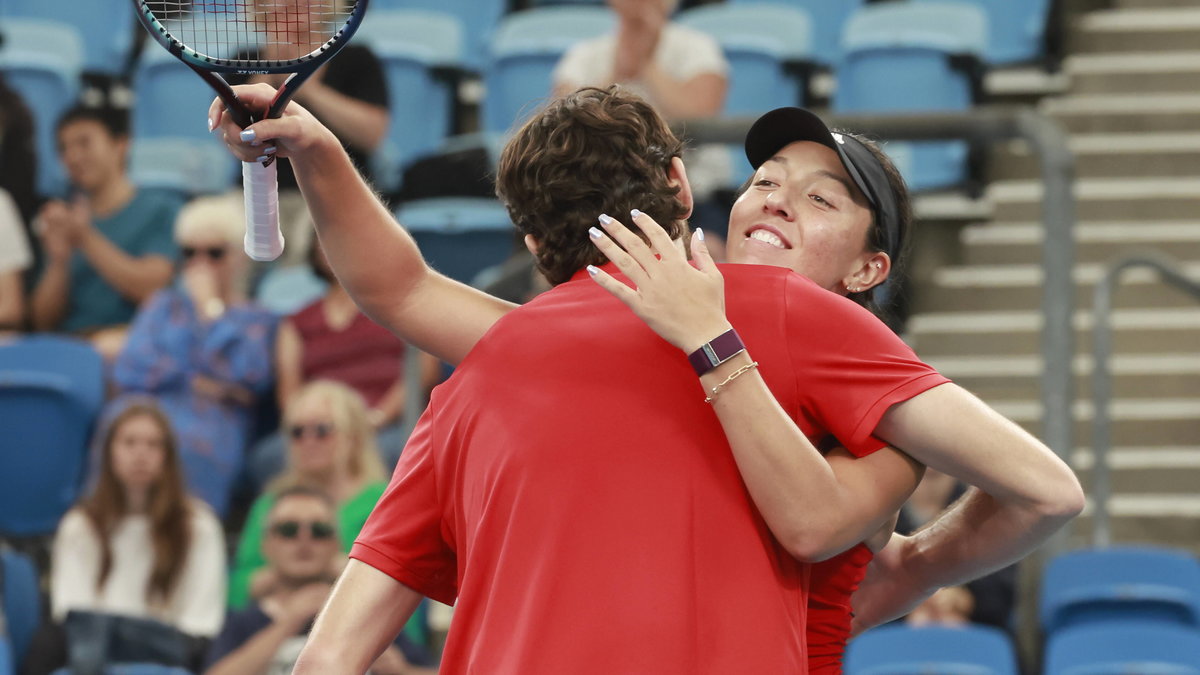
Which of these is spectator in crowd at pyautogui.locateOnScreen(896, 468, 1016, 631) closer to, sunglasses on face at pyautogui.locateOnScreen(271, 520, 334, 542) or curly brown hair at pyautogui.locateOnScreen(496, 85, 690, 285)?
sunglasses on face at pyautogui.locateOnScreen(271, 520, 334, 542)

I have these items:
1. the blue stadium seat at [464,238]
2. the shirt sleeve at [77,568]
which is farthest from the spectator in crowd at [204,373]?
the blue stadium seat at [464,238]

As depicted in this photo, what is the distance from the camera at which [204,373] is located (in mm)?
6172

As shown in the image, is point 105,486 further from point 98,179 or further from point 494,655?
point 494,655

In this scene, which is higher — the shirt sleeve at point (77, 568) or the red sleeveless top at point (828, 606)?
the red sleeveless top at point (828, 606)

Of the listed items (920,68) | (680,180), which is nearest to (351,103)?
(920,68)

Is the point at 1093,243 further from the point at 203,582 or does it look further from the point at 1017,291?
the point at 203,582

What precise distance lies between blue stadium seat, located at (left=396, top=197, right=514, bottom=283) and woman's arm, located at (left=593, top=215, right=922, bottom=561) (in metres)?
4.32

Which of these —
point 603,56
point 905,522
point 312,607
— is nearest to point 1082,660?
point 905,522

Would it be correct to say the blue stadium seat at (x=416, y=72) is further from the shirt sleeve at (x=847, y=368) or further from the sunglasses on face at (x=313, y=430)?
the shirt sleeve at (x=847, y=368)

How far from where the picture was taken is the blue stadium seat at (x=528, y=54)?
297 inches

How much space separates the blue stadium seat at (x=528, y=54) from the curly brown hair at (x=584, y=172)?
17.0ft

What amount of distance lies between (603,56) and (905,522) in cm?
224

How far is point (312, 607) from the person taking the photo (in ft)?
17.0

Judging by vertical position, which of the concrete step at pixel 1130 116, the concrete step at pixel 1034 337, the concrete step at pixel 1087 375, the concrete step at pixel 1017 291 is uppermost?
the concrete step at pixel 1130 116
